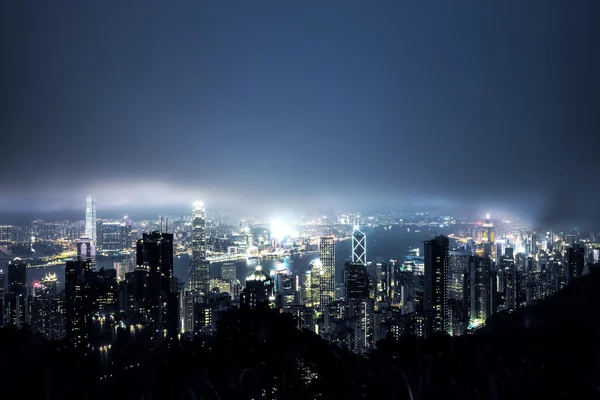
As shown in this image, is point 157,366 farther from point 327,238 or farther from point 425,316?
point 327,238

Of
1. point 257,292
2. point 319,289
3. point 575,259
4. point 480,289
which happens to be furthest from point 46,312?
point 575,259

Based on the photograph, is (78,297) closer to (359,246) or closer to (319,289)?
(319,289)

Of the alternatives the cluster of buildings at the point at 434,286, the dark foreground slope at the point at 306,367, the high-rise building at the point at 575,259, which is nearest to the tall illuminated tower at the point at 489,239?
the cluster of buildings at the point at 434,286

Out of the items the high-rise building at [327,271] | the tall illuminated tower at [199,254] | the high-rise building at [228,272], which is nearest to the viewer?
the high-rise building at [327,271]

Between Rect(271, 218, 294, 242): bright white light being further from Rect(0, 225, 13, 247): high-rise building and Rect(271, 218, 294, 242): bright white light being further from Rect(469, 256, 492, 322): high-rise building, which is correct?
Rect(0, 225, 13, 247): high-rise building

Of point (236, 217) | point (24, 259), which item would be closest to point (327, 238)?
point (236, 217)

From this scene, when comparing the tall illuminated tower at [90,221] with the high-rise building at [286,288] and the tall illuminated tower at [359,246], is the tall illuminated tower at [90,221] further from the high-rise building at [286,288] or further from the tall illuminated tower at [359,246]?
the tall illuminated tower at [359,246]

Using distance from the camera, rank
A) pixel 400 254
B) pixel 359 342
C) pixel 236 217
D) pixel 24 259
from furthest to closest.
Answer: pixel 400 254 < pixel 236 217 < pixel 24 259 < pixel 359 342
